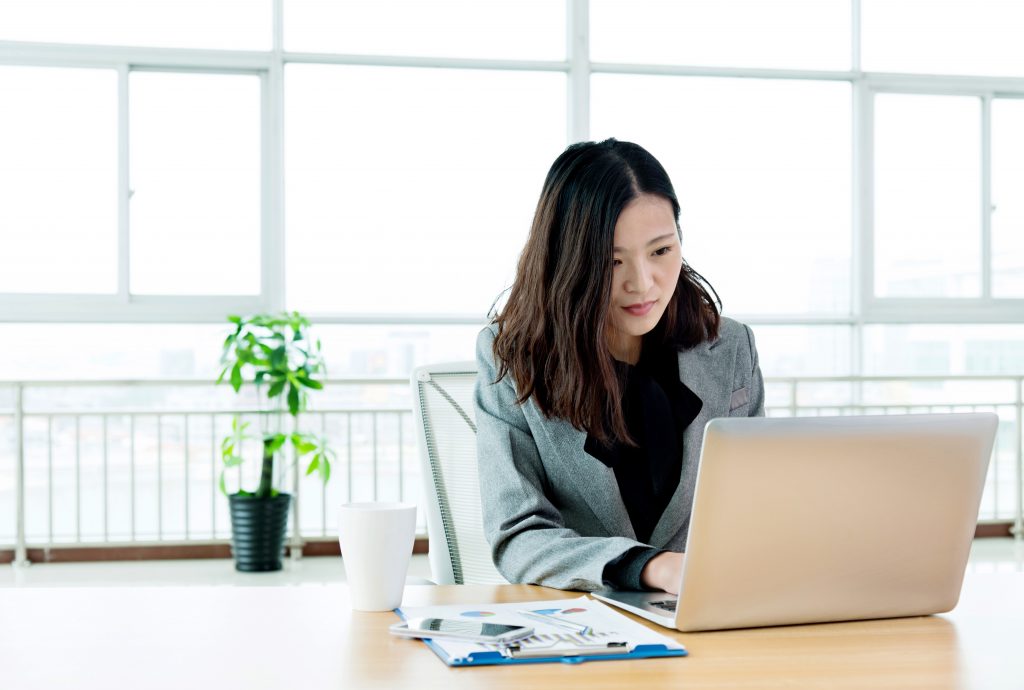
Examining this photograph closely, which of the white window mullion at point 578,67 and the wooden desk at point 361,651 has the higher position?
the white window mullion at point 578,67

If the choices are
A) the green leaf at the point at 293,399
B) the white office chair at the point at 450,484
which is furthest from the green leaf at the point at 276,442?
the white office chair at the point at 450,484

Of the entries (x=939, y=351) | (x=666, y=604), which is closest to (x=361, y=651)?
(x=666, y=604)

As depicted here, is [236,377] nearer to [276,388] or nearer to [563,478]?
[276,388]

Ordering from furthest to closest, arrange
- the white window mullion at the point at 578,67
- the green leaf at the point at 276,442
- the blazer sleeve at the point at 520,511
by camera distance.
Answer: the white window mullion at the point at 578,67 < the green leaf at the point at 276,442 < the blazer sleeve at the point at 520,511

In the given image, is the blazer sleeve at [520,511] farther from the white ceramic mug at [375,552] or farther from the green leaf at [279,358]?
the green leaf at [279,358]

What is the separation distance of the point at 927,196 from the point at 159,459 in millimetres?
3626

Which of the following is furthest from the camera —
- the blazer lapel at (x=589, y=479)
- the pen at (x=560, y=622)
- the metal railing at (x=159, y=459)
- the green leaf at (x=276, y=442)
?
the metal railing at (x=159, y=459)

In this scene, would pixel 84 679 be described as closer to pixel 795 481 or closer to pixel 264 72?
pixel 795 481

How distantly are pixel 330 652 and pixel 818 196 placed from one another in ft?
14.0

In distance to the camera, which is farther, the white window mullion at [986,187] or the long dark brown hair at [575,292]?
the white window mullion at [986,187]

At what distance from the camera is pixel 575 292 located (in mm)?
1433

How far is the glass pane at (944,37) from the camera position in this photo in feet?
15.5

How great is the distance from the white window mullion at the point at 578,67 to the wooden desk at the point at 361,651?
356 centimetres

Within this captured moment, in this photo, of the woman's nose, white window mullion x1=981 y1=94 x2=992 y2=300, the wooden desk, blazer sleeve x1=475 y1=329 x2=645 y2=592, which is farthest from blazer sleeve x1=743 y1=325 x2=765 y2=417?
white window mullion x1=981 y1=94 x2=992 y2=300
